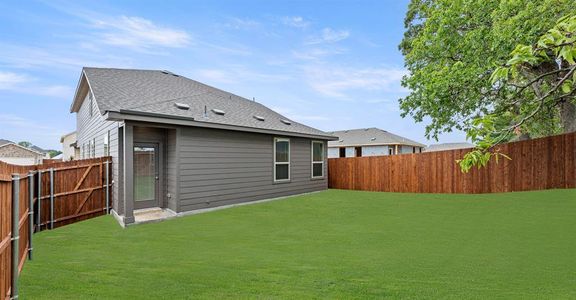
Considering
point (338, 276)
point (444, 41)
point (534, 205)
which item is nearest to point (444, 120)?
point (444, 41)

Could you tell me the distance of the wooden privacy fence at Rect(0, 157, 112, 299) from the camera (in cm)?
343

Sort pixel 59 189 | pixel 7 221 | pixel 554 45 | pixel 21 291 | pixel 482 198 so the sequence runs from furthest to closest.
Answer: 1. pixel 482 198
2. pixel 59 189
3. pixel 21 291
4. pixel 7 221
5. pixel 554 45

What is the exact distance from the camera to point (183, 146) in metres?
9.09

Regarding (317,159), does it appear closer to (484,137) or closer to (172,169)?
(172,169)

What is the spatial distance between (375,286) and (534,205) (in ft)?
27.5

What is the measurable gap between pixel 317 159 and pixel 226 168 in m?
5.56

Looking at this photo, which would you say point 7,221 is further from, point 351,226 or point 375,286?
point 351,226

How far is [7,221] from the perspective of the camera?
3457 mm

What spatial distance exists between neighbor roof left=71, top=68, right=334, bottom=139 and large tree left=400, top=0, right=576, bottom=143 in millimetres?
4756

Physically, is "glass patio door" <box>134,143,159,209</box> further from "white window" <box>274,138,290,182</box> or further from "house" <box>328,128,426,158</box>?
"house" <box>328,128,426,158</box>

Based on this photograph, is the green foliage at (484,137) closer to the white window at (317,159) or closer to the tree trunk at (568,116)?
the white window at (317,159)

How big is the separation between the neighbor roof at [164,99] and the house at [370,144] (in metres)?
13.0

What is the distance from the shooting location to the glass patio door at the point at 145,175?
9.08 meters

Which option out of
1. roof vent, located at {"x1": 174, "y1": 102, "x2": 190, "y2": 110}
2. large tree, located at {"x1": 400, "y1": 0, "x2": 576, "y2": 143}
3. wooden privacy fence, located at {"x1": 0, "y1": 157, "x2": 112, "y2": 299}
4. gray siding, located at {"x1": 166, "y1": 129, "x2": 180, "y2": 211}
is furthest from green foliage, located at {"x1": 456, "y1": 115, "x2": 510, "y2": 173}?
roof vent, located at {"x1": 174, "y1": 102, "x2": 190, "y2": 110}
